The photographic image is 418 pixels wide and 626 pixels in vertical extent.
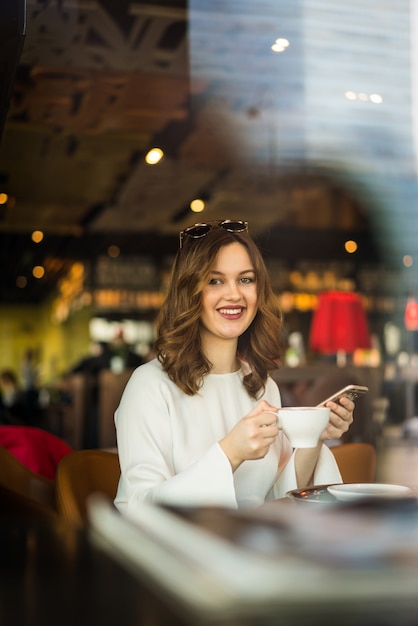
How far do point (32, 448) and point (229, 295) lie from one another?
3.76ft

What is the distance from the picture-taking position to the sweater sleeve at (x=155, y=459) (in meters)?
1.81

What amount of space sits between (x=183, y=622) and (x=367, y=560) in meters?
0.12

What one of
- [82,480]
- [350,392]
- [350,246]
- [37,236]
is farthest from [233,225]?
[350,246]

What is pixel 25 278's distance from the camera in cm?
1809

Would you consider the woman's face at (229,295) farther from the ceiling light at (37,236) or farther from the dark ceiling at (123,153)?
the ceiling light at (37,236)

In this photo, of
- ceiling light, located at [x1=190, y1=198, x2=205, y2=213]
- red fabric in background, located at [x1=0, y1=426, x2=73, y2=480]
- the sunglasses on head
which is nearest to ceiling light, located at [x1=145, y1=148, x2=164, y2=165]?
ceiling light, located at [x1=190, y1=198, x2=205, y2=213]

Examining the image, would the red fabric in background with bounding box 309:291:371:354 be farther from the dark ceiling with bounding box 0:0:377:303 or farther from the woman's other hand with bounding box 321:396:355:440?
the woman's other hand with bounding box 321:396:355:440

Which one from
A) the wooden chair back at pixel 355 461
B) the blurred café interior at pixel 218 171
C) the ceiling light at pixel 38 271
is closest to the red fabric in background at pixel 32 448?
the blurred café interior at pixel 218 171

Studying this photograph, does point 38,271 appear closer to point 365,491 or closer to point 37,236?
point 37,236

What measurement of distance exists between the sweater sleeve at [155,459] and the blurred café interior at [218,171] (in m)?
0.50

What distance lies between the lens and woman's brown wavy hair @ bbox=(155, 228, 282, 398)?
85.1 inches

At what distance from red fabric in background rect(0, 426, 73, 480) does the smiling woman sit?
0.89m

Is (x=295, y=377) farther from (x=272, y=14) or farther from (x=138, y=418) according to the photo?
(x=138, y=418)

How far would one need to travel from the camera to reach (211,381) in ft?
7.23
